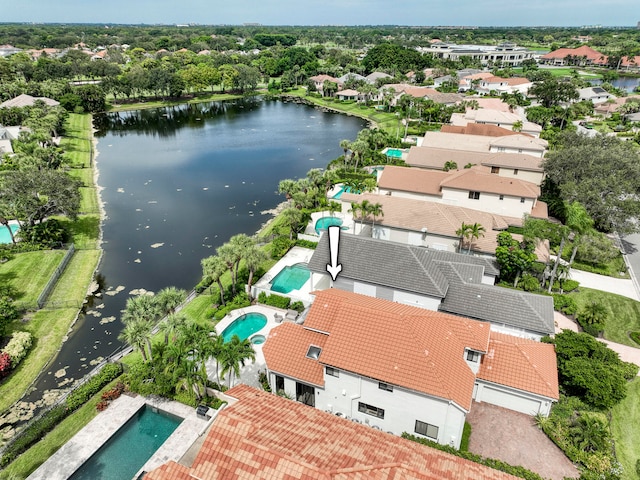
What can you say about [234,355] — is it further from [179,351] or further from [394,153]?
[394,153]

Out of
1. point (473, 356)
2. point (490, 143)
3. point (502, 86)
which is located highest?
point (502, 86)

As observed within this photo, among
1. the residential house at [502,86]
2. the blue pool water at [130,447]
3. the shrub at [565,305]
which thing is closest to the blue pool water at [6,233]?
the blue pool water at [130,447]

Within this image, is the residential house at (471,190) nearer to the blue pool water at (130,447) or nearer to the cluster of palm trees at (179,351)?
the cluster of palm trees at (179,351)

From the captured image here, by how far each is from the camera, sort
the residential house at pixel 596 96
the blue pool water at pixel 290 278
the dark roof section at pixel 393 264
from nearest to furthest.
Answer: the dark roof section at pixel 393 264, the blue pool water at pixel 290 278, the residential house at pixel 596 96

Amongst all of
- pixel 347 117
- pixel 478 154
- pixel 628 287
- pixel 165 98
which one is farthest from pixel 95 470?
pixel 165 98

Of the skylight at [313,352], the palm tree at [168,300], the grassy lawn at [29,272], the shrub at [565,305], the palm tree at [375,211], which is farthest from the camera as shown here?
the palm tree at [375,211]

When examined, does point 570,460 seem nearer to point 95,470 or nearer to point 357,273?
point 357,273

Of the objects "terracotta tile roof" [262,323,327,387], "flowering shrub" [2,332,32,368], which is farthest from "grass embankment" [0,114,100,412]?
"terracotta tile roof" [262,323,327,387]

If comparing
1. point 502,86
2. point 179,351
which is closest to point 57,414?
point 179,351
